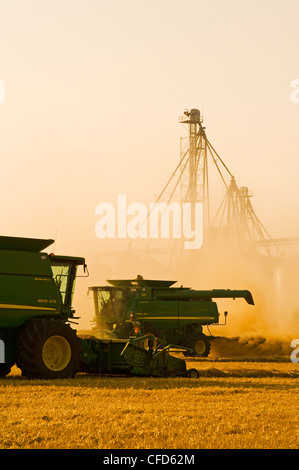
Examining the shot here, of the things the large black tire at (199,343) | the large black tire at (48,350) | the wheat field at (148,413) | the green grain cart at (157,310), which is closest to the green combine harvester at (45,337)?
the large black tire at (48,350)

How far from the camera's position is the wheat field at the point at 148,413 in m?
9.95

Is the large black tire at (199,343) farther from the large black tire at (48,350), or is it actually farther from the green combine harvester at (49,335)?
the large black tire at (48,350)

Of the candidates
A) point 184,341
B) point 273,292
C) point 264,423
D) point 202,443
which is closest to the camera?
point 202,443

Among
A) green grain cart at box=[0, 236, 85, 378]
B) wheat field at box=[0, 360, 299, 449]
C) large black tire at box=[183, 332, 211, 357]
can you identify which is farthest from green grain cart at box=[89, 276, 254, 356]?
wheat field at box=[0, 360, 299, 449]

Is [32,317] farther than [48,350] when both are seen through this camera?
Yes

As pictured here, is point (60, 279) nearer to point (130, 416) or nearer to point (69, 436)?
point (130, 416)

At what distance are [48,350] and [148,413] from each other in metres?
6.45

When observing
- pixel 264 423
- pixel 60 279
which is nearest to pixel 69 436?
pixel 264 423

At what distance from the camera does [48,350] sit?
59.8 ft

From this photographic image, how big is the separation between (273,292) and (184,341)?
36718 mm

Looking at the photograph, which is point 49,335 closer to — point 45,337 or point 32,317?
point 45,337

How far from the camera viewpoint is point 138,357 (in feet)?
60.8

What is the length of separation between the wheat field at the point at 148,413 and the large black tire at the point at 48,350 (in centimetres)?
38

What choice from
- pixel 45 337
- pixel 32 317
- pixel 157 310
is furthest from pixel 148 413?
pixel 157 310
